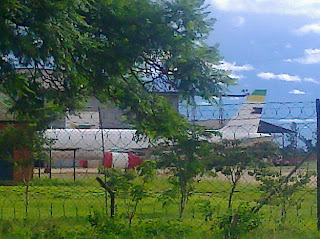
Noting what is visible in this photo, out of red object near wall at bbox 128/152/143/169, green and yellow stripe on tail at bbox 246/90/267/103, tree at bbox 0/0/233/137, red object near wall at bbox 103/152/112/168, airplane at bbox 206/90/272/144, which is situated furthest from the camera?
green and yellow stripe on tail at bbox 246/90/267/103

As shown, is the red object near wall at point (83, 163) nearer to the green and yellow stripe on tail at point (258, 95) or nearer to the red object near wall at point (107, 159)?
the red object near wall at point (107, 159)

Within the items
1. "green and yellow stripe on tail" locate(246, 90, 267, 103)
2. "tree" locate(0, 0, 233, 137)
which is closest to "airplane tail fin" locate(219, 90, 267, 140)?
"tree" locate(0, 0, 233, 137)

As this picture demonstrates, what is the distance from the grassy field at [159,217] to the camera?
6.38 metres

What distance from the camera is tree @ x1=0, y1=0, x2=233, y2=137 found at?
4746mm

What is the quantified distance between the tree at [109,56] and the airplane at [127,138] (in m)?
0.98

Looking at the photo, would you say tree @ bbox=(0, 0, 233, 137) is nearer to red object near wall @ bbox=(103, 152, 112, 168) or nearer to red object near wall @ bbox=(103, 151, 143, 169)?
red object near wall @ bbox=(103, 151, 143, 169)

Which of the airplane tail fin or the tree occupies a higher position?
the tree

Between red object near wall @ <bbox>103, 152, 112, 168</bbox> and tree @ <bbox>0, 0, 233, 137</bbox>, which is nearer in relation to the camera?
tree @ <bbox>0, 0, 233, 137</bbox>

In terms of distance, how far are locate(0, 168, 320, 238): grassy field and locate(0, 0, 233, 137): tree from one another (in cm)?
119

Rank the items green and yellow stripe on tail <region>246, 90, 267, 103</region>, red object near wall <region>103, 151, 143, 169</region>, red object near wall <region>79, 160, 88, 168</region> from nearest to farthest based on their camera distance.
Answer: red object near wall <region>103, 151, 143, 169</region> < red object near wall <region>79, 160, 88, 168</region> < green and yellow stripe on tail <region>246, 90, 267, 103</region>

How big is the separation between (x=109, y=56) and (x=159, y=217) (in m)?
3.01

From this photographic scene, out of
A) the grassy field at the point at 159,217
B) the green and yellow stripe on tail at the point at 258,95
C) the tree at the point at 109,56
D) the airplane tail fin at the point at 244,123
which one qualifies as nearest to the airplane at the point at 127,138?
the airplane tail fin at the point at 244,123

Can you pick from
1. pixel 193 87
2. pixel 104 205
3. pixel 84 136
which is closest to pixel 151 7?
pixel 193 87

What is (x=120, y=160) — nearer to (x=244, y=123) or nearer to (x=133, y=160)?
(x=133, y=160)
